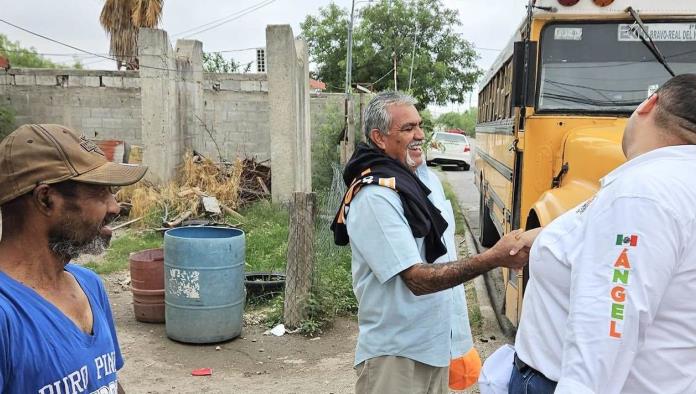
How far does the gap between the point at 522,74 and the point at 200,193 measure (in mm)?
7555

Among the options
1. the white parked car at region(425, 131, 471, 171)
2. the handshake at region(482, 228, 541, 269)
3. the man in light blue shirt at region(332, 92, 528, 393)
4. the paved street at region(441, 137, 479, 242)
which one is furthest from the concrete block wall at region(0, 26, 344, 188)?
the white parked car at region(425, 131, 471, 171)

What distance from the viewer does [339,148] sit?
12820mm

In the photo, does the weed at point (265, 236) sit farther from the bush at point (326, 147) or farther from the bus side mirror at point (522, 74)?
the bus side mirror at point (522, 74)

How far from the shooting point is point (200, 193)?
11.0m

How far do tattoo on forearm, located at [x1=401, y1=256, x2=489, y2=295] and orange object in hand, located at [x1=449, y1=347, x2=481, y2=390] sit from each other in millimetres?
686

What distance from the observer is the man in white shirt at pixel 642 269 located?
139cm

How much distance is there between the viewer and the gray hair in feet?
8.38

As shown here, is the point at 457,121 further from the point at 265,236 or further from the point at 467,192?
the point at 265,236

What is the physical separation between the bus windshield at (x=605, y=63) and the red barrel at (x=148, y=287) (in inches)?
155

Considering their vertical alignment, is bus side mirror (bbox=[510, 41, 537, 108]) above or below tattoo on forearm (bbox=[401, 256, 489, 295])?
above

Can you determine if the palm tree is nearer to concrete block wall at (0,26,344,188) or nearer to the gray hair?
concrete block wall at (0,26,344,188)

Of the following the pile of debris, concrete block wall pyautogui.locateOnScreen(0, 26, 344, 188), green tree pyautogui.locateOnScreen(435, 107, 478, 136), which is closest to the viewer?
the pile of debris

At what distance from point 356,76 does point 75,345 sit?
1306 inches

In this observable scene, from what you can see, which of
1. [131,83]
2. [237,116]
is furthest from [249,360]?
[131,83]
